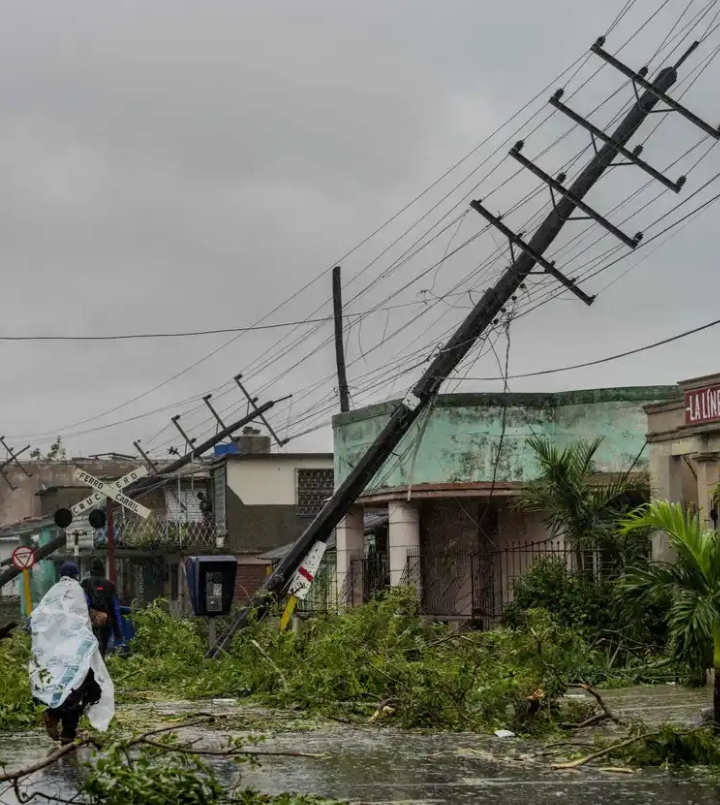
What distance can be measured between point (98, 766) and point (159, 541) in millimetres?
40755

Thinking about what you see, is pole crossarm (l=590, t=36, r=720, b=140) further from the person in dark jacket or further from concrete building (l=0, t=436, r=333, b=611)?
concrete building (l=0, t=436, r=333, b=611)

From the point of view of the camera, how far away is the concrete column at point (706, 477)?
22.0 meters

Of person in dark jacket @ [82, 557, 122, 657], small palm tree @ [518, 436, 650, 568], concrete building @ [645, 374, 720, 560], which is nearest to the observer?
person in dark jacket @ [82, 557, 122, 657]

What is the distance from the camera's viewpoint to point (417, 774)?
452 inches

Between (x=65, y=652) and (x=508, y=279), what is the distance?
1305 cm

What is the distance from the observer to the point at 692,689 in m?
18.6

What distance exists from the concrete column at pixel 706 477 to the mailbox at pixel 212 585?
687 centimetres

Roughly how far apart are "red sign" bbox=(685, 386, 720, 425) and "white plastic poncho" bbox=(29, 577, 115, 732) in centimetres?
1067

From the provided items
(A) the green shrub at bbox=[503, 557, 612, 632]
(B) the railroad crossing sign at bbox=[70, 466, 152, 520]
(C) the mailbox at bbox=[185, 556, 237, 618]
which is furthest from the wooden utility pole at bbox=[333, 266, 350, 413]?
(C) the mailbox at bbox=[185, 556, 237, 618]

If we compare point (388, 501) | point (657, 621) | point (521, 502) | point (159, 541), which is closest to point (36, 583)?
point (159, 541)

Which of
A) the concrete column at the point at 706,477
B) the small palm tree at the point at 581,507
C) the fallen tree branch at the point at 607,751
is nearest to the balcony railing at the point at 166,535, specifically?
the small palm tree at the point at 581,507

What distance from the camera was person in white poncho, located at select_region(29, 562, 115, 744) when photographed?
13.5 metres

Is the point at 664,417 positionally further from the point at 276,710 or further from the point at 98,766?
the point at 98,766

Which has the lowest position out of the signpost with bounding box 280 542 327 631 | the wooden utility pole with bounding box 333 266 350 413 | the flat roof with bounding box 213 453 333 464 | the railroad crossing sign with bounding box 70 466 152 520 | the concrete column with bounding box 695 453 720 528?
the signpost with bounding box 280 542 327 631
